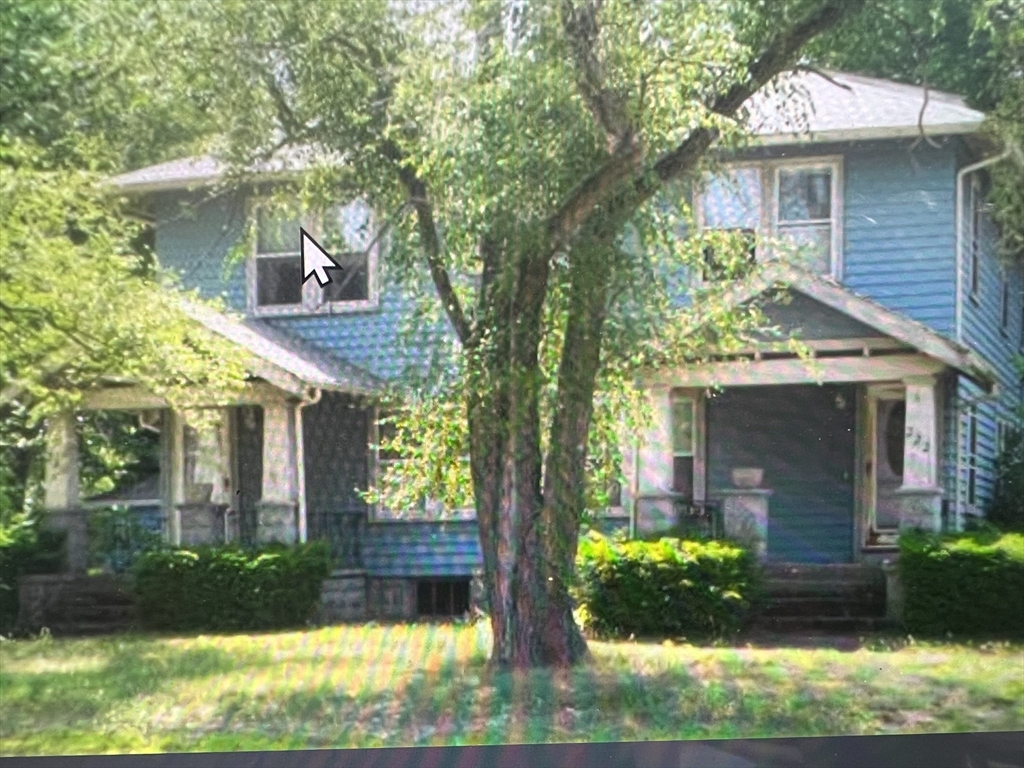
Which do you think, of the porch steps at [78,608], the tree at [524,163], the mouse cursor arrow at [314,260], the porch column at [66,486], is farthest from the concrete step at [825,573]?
the porch column at [66,486]

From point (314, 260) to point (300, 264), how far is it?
4 centimetres

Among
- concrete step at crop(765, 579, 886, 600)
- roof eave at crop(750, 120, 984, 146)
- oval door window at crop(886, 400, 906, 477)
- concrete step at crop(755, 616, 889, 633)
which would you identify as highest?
roof eave at crop(750, 120, 984, 146)

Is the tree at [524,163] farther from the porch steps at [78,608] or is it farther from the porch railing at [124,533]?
the porch steps at [78,608]

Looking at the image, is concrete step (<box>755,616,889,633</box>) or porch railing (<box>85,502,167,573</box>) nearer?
concrete step (<box>755,616,889,633</box>)

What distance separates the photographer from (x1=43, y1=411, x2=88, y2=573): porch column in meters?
3.53

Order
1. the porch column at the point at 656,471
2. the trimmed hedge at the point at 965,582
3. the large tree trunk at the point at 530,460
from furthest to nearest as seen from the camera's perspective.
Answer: the large tree trunk at the point at 530,460
the porch column at the point at 656,471
the trimmed hedge at the point at 965,582

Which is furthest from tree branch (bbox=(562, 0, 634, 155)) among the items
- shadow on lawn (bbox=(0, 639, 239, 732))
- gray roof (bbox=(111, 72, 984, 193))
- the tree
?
shadow on lawn (bbox=(0, 639, 239, 732))

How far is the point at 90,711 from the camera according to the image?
3547 mm

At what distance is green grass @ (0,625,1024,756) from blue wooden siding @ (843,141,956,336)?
983mm

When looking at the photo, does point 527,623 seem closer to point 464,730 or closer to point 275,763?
point 464,730

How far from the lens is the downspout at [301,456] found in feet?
11.6

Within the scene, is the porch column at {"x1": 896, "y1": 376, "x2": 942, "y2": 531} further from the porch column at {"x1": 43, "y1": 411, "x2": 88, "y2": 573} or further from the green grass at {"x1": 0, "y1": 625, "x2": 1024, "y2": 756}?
the porch column at {"x1": 43, "y1": 411, "x2": 88, "y2": 573}

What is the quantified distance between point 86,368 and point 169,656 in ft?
2.87

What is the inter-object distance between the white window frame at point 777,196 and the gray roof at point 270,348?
121 centimetres
